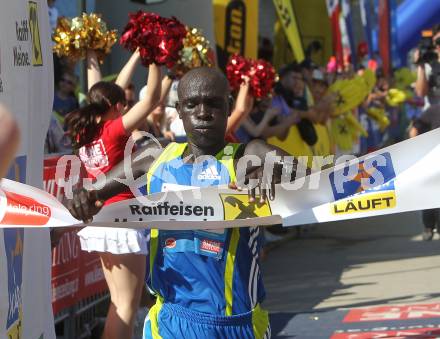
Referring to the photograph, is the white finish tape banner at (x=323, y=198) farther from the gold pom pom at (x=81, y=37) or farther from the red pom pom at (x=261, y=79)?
the red pom pom at (x=261, y=79)

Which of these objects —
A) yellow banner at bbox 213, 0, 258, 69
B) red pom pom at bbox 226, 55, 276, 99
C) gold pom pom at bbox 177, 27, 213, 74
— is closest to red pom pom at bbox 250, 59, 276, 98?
red pom pom at bbox 226, 55, 276, 99

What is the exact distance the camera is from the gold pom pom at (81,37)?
757cm

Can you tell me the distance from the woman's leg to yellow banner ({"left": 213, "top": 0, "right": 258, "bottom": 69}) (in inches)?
241

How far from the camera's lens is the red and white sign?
8.36 m

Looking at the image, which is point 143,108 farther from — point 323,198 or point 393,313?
point 393,313

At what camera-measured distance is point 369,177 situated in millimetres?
4676

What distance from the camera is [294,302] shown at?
934cm

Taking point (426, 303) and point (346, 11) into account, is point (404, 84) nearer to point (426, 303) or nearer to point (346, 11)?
point (346, 11)

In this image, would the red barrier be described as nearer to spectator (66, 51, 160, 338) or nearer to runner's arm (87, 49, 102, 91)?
spectator (66, 51, 160, 338)

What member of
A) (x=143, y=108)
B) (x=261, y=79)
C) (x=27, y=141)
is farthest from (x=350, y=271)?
(x=27, y=141)

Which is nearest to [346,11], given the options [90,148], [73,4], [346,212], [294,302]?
[73,4]

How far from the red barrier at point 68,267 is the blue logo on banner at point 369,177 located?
2.48 meters

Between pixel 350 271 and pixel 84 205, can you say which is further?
pixel 350 271

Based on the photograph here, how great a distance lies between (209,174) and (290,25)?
11385 mm
